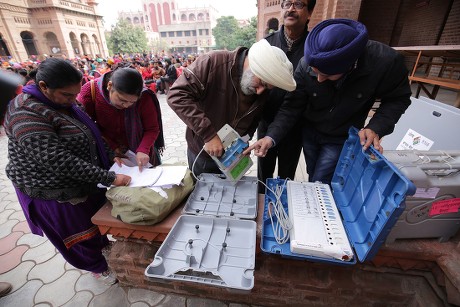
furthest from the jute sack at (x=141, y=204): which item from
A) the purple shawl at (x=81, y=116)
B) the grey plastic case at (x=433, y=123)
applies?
the grey plastic case at (x=433, y=123)

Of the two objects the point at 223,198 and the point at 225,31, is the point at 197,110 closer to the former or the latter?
the point at 223,198

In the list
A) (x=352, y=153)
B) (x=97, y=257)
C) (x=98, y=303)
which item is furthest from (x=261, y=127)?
(x=98, y=303)

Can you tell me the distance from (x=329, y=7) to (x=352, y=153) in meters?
4.64

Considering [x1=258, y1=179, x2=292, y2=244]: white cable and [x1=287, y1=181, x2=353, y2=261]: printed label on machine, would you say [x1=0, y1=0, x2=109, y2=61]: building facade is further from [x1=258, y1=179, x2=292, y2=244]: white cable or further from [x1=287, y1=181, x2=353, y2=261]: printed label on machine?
[x1=287, y1=181, x2=353, y2=261]: printed label on machine

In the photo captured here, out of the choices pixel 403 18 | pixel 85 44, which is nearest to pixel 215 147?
pixel 403 18

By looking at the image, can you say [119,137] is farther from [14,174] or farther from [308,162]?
[308,162]

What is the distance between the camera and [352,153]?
1.41 metres

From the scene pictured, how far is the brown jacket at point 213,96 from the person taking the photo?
4.73ft

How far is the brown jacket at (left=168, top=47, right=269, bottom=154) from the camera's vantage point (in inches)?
56.7

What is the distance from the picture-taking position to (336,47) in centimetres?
118

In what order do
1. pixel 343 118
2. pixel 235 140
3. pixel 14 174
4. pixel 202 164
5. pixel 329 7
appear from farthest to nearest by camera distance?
pixel 329 7, pixel 202 164, pixel 343 118, pixel 235 140, pixel 14 174

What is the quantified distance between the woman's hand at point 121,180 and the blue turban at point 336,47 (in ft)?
4.33

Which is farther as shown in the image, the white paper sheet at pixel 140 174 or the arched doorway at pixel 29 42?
the arched doorway at pixel 29 42

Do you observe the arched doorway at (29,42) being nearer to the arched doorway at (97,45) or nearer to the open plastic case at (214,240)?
the arched doorway at (97,45)
